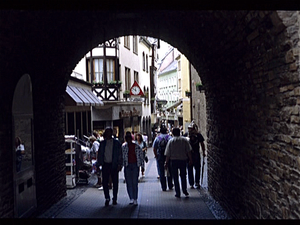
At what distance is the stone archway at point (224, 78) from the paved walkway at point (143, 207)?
1.31 ft

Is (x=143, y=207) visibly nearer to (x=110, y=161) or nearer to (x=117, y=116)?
(x=110, y=161)

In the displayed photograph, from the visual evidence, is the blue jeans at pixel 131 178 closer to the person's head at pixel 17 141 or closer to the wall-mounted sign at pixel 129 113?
the person's head at pixel 17 141

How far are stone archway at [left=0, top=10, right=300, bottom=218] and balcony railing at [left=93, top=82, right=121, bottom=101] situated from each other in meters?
13.5

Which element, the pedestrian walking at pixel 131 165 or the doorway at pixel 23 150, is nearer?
the doorway at pixel 23 150

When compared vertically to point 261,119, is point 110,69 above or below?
above

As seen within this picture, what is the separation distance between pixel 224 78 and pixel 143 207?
3086 mm

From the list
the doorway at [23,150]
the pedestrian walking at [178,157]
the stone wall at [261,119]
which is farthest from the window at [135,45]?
the doorway at [23,150]

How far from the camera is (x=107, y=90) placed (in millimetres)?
25859

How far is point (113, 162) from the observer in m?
9.42

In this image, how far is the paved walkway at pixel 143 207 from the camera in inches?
334

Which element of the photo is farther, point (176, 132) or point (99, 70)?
point (99, 70)

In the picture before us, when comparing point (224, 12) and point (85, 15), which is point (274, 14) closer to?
point (224, 12)

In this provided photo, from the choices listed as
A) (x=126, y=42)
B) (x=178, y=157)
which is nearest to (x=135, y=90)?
(x=126, y=42)

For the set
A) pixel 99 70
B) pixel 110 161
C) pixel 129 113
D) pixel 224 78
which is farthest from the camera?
pixel 129 113
